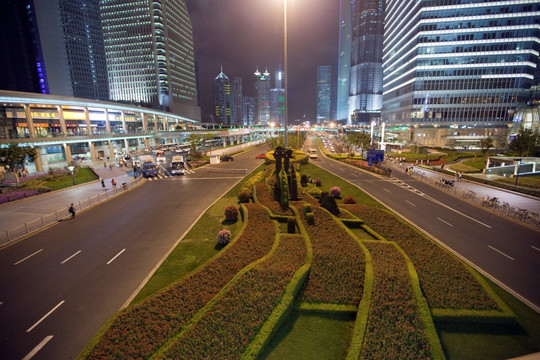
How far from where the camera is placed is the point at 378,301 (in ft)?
36.1

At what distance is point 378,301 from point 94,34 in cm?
20442

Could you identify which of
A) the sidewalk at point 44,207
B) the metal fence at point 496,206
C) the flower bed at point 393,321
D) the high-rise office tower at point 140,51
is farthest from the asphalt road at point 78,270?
the high-rise office tower at point 140,51

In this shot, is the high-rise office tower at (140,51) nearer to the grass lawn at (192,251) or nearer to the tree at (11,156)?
the tree at (11,156)

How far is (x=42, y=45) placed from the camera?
12688cm

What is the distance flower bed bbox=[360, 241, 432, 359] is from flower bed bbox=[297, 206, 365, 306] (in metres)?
1.07

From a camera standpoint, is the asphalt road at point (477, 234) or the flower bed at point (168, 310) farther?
the asphalt road at point (477, 234)

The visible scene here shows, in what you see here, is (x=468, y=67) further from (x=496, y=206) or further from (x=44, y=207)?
(x=44, y=207)

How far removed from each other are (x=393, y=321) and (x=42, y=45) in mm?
183148

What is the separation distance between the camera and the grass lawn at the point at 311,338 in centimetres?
981

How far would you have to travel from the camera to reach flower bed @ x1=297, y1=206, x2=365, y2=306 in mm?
12180

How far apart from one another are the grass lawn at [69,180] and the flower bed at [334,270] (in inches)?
1641

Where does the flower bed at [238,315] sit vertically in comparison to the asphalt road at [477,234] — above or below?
above

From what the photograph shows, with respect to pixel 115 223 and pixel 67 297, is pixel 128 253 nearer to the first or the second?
pixel 67 297

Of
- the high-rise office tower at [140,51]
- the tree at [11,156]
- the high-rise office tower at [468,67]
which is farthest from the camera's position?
the high-rise office tower at [140,51]
